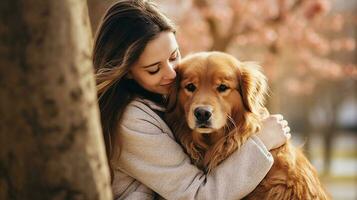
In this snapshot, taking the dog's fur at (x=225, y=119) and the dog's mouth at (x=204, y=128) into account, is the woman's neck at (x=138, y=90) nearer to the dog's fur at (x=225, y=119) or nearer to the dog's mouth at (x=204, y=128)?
the dog's fur at (x=225, y=119)

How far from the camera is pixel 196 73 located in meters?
3.53

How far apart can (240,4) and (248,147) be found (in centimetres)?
730

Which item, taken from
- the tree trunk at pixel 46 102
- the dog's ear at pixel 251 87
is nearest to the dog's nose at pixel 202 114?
the dog's ear at pixel 251 87

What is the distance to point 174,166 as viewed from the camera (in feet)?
10.3

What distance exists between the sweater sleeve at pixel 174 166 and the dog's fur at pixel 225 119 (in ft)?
0.63

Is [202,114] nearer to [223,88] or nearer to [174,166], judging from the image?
[223,88]

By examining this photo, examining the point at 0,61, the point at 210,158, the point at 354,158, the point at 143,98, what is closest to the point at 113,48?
the point at 143,98

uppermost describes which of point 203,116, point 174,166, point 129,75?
point 129,75

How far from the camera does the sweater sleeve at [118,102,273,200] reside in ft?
10.1

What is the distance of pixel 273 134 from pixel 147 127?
0.77m

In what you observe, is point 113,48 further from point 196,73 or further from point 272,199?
point 272,199

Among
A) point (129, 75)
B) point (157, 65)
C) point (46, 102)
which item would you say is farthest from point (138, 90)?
point (46, 102)

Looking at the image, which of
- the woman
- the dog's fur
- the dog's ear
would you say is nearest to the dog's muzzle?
the dog's fur

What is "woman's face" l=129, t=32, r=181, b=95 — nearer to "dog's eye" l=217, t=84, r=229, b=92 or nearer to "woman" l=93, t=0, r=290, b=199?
"woman" l=93, t=0, r=290, b=199
